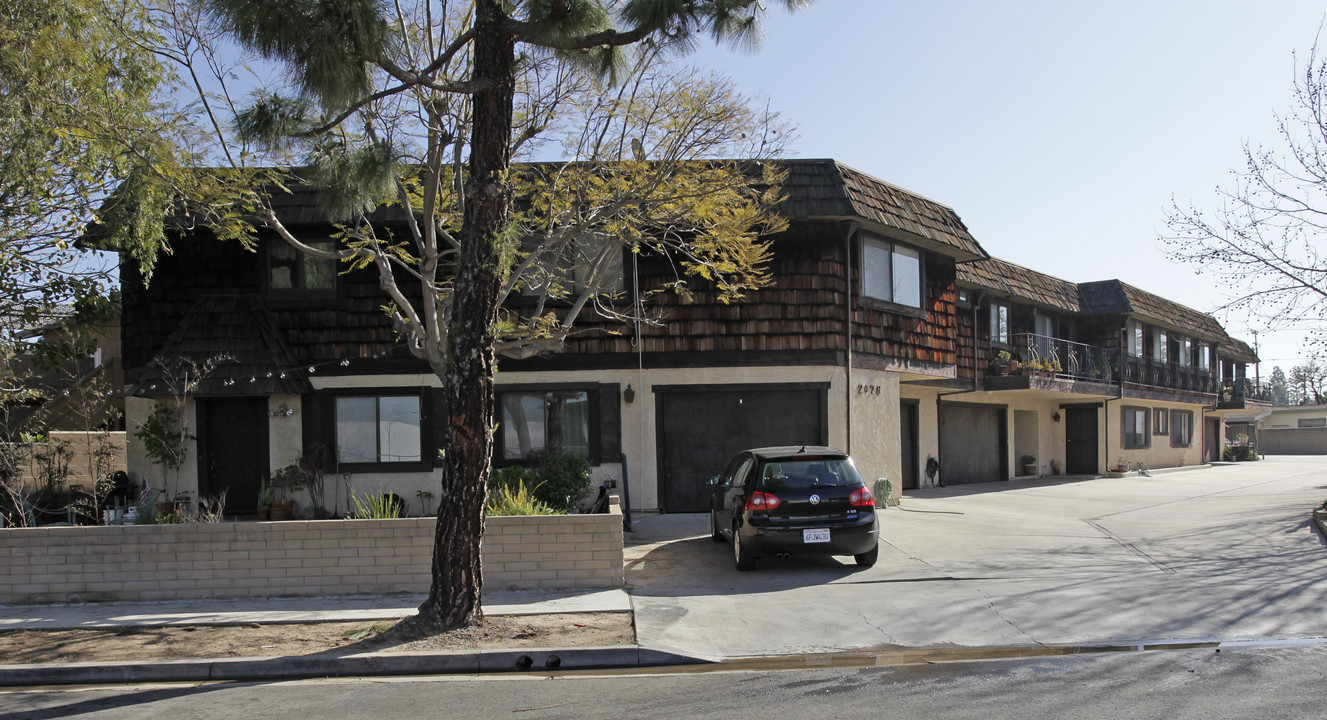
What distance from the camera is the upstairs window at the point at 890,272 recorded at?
15.8 metres

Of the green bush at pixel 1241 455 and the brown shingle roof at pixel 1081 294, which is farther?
the green bush at pixel 1241 455

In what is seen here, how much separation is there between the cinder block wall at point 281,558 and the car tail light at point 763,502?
159 cm

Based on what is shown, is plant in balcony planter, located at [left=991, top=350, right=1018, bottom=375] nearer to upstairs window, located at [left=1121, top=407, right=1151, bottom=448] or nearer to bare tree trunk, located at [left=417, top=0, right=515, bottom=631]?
upstairs window, located at [left=1121, top=407, right=1151, bottom=448]

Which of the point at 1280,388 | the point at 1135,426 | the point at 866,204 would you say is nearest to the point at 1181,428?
the point at 1135,426

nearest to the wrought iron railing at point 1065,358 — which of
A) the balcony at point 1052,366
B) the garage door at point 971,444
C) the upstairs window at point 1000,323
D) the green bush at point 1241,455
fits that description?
the balcony at point 1052,366

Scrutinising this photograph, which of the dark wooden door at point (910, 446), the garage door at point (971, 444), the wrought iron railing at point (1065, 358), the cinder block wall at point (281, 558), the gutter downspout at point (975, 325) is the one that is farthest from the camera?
the wrought iron railing at point (1065, 358)

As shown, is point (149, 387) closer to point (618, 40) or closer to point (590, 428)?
point (590, 428)

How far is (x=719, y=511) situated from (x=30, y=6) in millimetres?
10051

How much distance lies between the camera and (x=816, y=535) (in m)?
9.98

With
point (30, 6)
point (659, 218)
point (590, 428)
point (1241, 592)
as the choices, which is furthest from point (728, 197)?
point (30, 6)

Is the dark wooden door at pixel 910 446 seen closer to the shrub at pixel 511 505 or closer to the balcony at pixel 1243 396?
the shrub at pixel 511 505

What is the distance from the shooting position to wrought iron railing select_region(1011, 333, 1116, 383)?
22.4m

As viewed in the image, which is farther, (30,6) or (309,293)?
(309,293)

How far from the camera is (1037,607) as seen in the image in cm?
848
